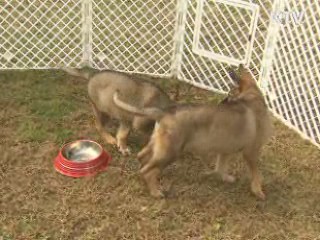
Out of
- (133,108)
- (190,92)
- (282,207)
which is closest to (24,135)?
(133,108)

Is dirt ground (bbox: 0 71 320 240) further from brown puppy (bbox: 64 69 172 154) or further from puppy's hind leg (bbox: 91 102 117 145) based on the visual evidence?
brown puppy (bbox: 64 69 172 154)

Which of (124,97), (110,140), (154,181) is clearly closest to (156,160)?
(154,181)

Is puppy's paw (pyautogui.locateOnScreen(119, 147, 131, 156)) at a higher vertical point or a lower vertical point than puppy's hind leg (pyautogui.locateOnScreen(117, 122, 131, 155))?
lower

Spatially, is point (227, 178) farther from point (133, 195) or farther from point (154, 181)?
point (133, 195)

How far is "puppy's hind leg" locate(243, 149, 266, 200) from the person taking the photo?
17.2 ft

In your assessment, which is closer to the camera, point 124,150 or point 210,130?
point 210,130

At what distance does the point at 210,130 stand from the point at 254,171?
0.89m

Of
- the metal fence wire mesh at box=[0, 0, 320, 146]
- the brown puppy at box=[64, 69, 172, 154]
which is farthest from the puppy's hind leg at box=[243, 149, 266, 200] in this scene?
the metal fence wire mesh at box=[0, 0, 320, 146]

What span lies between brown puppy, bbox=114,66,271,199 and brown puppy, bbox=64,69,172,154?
1.83 ft

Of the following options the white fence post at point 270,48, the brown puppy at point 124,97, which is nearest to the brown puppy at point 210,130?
Answer: the brown puppy at point 124,97

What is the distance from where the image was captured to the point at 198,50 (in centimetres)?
718

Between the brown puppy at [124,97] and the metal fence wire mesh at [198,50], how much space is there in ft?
5.52

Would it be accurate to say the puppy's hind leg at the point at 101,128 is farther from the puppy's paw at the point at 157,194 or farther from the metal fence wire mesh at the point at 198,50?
the metal fence wire mesh at the point at 198,50

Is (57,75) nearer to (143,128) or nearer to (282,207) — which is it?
(143,128)
